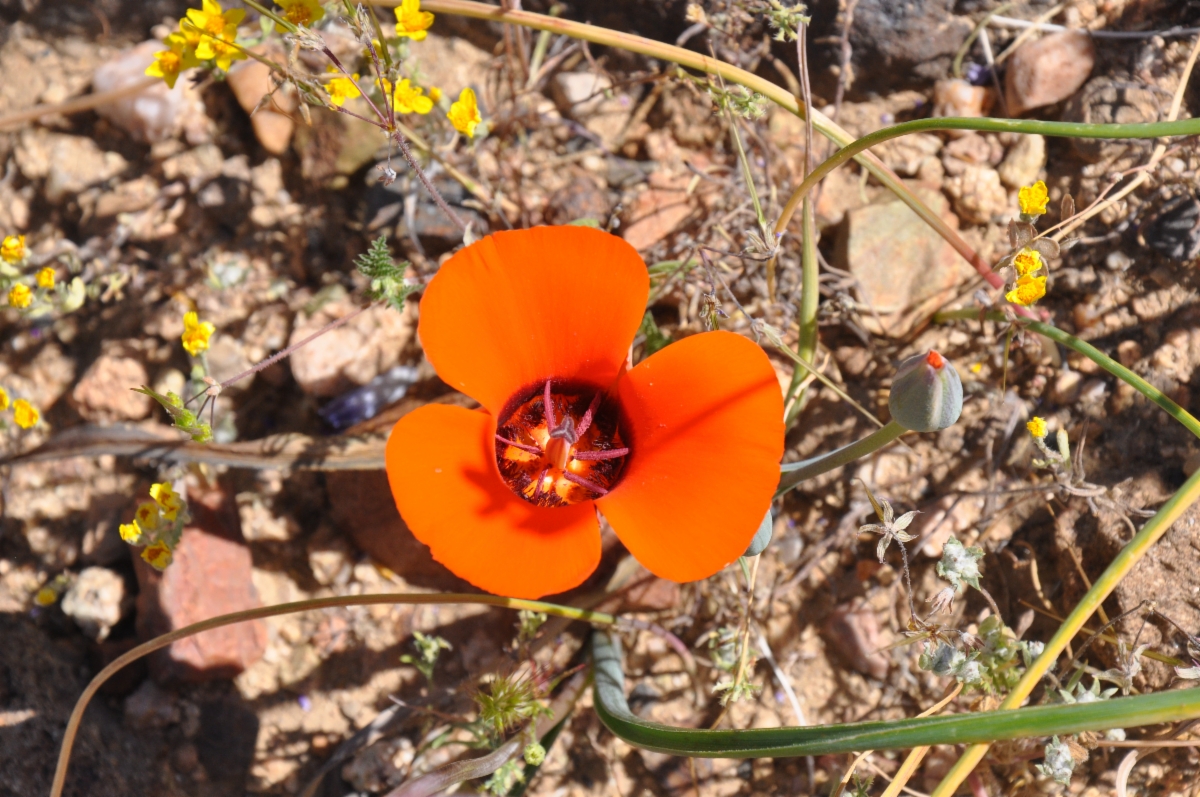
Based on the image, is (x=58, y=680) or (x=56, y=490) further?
(x=56, y=490)

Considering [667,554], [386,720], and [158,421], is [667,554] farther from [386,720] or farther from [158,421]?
[158,421]

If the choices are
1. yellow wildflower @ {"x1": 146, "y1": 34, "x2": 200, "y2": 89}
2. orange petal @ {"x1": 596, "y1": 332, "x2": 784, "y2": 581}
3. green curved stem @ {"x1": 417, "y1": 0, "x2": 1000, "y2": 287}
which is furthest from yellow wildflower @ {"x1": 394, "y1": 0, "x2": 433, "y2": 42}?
orange petal @ {"x1": 596, "y1": 332, "x2": 784, "y2": 581}

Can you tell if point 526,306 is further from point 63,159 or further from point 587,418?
point 63,159

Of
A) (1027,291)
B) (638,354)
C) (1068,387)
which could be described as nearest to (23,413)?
(638,354)

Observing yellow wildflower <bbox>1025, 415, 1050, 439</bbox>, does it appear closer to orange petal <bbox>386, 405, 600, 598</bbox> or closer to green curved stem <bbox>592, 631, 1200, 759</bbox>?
green curved stem <bbox>592, 631, 1200, 759</bbox>

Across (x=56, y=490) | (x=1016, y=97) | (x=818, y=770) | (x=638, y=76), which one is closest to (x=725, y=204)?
(x=638, y=76)
